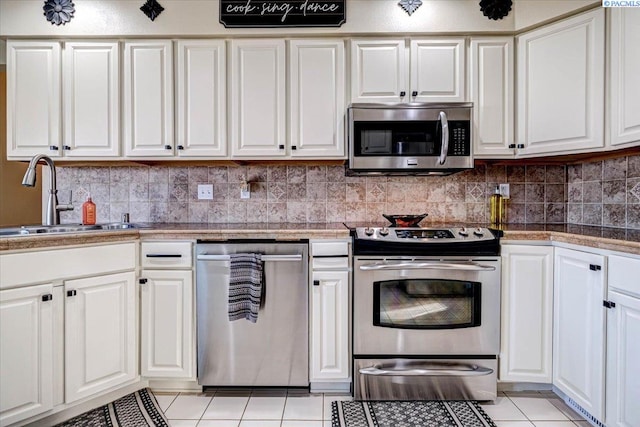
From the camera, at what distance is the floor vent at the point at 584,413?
67.2 inches

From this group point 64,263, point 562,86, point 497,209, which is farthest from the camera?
point 497,209

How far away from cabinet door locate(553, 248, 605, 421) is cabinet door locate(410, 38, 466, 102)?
3.65 ft

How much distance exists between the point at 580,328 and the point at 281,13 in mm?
2386

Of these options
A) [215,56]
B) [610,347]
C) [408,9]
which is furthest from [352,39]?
[610,347]

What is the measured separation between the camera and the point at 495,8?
2244 millimetres

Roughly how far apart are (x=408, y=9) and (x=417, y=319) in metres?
1.85

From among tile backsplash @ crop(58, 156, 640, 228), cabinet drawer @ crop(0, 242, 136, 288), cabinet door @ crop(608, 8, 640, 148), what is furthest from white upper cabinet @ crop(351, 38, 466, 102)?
cabinet drawer @ crop(0, 242, 136, 288)

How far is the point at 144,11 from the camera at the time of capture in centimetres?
227

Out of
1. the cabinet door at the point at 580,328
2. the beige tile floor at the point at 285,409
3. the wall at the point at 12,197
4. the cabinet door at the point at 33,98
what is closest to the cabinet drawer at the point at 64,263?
the beige tile floor at the point at 285,409

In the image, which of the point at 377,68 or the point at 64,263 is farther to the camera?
the point at 377,68

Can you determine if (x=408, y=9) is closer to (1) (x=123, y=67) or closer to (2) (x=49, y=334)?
(1) (x=123, y=67)

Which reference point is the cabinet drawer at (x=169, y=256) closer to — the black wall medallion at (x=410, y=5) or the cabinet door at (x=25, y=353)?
the cabinet door at (x=25, y=353)

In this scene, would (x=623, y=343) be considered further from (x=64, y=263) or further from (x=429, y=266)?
(x=64, y=263)

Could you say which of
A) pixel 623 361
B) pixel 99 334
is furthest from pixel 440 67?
pixel 99 334
